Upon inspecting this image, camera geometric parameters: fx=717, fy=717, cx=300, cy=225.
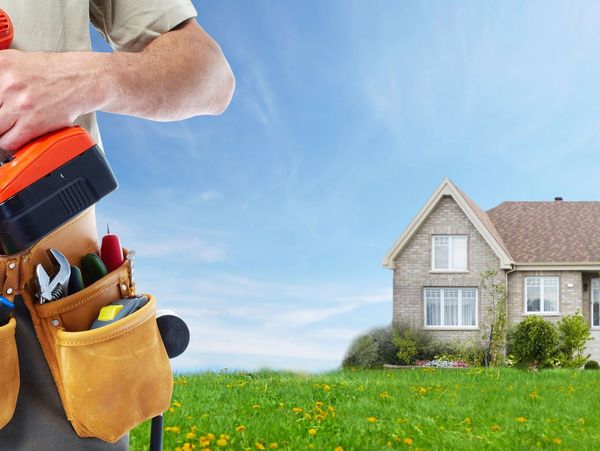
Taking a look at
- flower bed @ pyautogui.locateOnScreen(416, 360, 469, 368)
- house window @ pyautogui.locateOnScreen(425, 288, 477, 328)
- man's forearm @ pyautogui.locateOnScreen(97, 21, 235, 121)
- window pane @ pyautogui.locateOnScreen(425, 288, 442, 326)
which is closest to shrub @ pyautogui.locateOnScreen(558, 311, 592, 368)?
house window @ pyautogui.locateOnScreen(425, 288, 477, 328)

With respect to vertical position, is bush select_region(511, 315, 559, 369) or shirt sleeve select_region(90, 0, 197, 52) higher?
shirt sleeve select_region(90, 0, 197, 52)

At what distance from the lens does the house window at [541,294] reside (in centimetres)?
2211

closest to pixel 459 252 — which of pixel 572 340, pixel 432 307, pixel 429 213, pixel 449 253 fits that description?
pixel 449 253

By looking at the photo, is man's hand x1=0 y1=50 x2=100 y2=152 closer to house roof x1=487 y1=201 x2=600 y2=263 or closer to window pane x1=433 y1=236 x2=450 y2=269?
window pane x1=433 y1=236 x2=450 y2=269

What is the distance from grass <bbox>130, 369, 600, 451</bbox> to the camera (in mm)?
5727

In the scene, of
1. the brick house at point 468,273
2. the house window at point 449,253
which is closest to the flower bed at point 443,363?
the brick house at point 468,273

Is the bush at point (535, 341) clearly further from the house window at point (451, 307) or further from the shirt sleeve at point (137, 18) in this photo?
the shirt sleeve at point (137, 18)

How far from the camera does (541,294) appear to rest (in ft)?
72.9

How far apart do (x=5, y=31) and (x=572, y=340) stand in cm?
2130

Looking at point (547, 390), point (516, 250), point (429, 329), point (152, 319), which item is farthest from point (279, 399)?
point (516, 250)

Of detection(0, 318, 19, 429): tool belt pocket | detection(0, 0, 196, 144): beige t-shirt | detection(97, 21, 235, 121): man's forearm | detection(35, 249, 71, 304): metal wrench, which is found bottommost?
detection(0, 318, 19, 429): tool belt pocket

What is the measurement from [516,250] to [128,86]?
75.3 ft

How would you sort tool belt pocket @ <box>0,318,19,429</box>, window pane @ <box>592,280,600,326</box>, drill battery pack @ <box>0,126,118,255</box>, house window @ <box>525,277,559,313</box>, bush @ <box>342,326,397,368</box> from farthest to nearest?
window pane @ <box>592,280,600,326</box> → house window @ <box>525,277,559,313</box> → bush @ <box>342,326,397,368</box> → tool belt pocket @ <box>0,318,19,429</box> → drill battery pack @ <box>0,126,118,255</box>

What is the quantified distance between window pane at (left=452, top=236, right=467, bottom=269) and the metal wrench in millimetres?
21433
